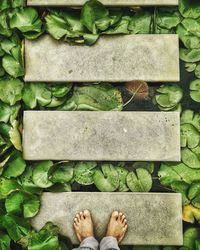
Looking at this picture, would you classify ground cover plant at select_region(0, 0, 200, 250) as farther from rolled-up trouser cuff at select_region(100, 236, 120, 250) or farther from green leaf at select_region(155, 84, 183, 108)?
rolled-up trouser cuff at select_region(100, 236, 120, 250)

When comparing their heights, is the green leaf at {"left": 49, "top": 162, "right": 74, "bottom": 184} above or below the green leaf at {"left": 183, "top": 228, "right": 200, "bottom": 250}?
above

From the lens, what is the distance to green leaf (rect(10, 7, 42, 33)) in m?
1.73

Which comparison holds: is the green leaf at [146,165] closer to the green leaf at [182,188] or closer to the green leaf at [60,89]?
the green leaf at [182,188]

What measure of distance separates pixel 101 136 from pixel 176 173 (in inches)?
13.4

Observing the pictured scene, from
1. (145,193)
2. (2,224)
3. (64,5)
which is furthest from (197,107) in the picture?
(2,224)

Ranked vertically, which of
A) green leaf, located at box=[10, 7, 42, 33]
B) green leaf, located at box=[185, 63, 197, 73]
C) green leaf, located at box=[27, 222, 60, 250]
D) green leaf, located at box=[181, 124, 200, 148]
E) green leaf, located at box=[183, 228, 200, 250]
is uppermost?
green leaf, located at box=[10, 7, 42, 33]

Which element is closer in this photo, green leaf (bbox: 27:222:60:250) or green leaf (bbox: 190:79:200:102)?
green leaf (bbox: 27:222:60:250)

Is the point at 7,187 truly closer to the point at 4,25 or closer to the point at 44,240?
the point at 44,240

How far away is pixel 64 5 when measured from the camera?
1.76 m

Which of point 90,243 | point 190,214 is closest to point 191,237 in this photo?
point 190,214

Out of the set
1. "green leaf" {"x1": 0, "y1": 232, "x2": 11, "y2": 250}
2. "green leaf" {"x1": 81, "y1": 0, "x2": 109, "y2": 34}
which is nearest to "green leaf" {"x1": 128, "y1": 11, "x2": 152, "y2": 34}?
"green leaf" {"x1": 81, "y1": 0, "x2": 109, "y2": 34}

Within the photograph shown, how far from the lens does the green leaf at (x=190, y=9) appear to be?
177 centimetres

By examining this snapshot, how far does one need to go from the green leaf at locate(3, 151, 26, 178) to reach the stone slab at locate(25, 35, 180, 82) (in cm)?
33

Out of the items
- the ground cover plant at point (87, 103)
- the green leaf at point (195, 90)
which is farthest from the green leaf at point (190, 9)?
the green leaf at point (195, 90)
